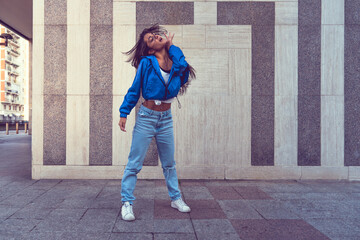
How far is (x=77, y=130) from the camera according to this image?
4.93 m

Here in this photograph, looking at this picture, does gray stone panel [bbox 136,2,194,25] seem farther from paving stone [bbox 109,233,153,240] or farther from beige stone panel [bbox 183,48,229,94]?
paving stone [bbox 109,233,153,240]

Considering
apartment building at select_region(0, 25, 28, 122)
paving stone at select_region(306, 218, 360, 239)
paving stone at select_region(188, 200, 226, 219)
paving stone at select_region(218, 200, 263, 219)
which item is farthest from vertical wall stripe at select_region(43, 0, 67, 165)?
apartment building at select_region(0, 25, 28, 122)

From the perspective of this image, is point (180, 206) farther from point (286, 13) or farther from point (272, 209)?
point (286, 13)

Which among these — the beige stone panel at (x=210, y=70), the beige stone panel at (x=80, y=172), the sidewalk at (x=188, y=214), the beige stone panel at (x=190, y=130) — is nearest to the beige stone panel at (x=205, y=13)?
the beige stone panel at (x=210, y=70)

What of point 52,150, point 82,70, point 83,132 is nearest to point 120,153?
point 83,132

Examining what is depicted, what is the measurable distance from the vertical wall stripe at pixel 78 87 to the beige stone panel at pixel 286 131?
370cm

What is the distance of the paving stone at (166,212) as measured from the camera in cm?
304

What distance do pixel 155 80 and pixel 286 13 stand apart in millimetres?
3521

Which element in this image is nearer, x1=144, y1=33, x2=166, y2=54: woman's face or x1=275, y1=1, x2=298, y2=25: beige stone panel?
x1=144, y1=33, x2=166, y2=54: woman's face

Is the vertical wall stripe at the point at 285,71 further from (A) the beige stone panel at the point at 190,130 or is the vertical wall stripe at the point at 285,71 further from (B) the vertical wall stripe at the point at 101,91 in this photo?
(B) the vertical wall stripe at the point at 101,91

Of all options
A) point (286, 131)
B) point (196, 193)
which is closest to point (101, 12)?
point (196, 193)

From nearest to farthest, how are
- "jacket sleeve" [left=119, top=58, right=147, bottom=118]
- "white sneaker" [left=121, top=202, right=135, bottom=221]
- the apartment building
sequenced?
"white sneaker" [left=121, top=202, right=135, bottom=221]
"jacket sleeve" [left=119, top=58, right=147, bottom=118]
the apartment building

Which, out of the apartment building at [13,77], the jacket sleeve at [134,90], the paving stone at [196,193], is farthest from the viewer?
the apartment building at [13,77]

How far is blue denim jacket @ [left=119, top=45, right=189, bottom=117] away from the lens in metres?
2.95
